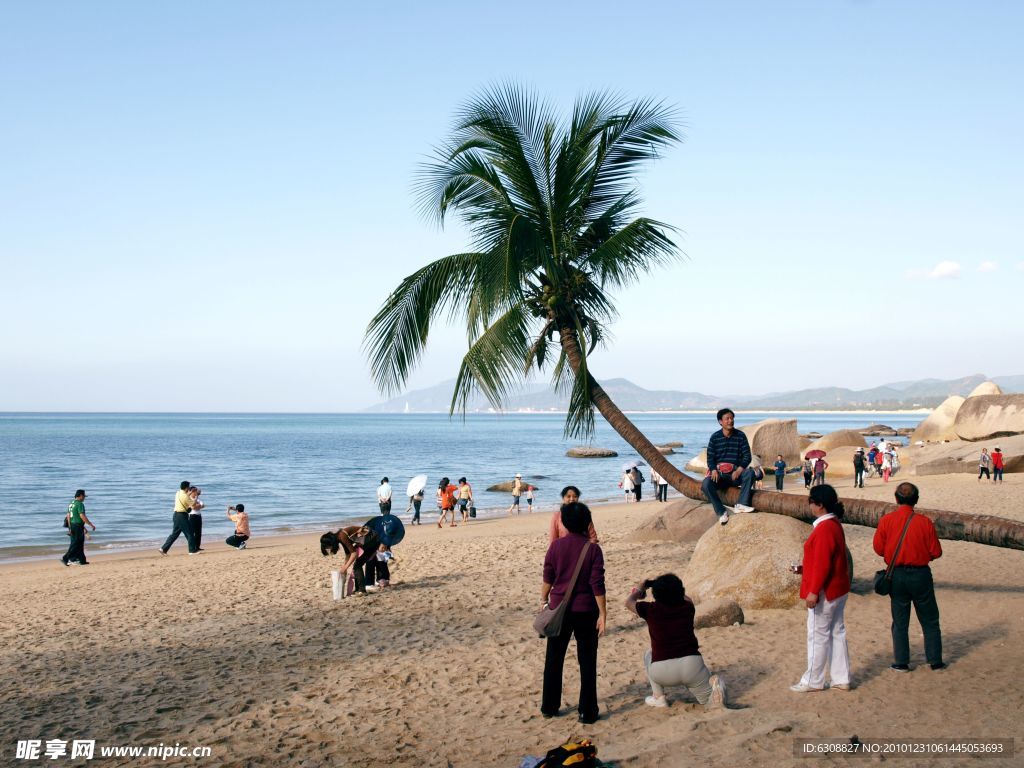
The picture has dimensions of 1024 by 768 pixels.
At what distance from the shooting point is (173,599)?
38.9 ft

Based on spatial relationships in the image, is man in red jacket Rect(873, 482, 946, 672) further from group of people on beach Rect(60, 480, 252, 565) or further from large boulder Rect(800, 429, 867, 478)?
large boulder Rect(800, 429, 867, 478)

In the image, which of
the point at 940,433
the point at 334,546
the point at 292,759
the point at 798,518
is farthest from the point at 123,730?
the point at 940,433

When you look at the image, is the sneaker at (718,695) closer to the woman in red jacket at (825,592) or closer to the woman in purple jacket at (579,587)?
the woman in red jacket at (825,592)

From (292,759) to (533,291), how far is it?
20.6 feet

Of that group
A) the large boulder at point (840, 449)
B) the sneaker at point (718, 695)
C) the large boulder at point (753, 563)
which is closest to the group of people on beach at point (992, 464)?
the large boulder at point (840, 449)

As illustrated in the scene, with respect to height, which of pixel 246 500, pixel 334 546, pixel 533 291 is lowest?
pixel 246 500

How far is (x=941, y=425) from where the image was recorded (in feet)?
169

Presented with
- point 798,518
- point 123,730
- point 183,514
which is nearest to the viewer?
point 123,730

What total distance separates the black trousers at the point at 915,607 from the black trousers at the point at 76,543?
16.6 metres

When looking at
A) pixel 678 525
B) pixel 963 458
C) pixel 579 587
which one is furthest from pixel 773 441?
pixel 579 587

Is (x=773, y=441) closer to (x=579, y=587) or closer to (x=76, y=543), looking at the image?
(x=76, y=543)

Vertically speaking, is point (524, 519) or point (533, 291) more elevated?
point (533, 291)

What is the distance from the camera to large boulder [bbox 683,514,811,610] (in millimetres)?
9078

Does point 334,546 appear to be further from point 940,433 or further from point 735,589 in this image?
point 940,433
